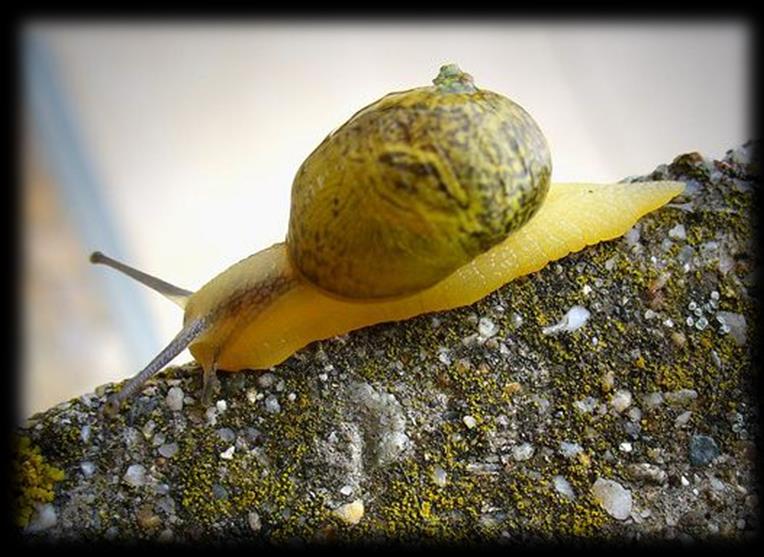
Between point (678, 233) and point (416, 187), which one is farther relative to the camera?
point (678, 233)

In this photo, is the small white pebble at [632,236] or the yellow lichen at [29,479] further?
the small white pebble at [632,236]

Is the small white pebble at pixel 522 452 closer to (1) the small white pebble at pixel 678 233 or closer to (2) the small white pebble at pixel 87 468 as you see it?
(1) the small white pebble at pixel 678 233

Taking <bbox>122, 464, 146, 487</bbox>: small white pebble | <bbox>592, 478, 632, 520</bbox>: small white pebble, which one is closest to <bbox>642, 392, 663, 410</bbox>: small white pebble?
<bbox>592, 478, 632, 520</bbox>: small white pebble

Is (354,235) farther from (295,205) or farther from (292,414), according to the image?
(292,414)

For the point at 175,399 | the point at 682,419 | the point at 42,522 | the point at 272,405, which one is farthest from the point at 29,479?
the point at 682,419

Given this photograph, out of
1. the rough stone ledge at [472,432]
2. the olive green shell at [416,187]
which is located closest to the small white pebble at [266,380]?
the rough stone ledge at [472,432]

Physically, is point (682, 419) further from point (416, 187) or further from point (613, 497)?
point (416, 187)
